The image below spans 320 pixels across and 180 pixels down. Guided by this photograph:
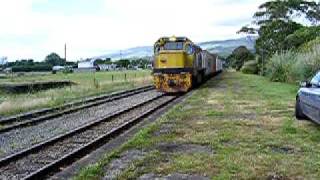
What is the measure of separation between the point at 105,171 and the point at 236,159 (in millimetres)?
2163

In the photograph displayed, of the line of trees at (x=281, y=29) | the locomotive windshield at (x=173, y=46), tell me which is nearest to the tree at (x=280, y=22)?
the line of trees at (x=281, y=29)

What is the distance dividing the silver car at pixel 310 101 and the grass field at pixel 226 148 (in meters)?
0.32

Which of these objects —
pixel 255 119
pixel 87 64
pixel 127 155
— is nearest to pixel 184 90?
pixel 255 119

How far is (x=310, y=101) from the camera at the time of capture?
12242 millimetres

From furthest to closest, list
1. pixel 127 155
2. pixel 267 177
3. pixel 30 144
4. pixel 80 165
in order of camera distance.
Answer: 1. pixel 30 144
2. pixel 127 155
3. pixel 80 165
4. pixel 267 177

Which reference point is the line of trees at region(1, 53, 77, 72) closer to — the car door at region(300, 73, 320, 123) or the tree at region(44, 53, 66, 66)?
the tree at region(44, 53, 66, 66)

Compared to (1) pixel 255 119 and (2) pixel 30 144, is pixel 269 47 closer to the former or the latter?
(1) pixel 255 119

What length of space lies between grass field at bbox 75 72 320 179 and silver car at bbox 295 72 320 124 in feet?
1.06

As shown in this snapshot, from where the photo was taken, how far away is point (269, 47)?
6381 centimetres

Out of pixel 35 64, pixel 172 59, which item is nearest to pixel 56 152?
pixel 172 59

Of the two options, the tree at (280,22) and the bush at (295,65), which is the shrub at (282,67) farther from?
the tree at (280,22)

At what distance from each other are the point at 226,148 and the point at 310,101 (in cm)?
317

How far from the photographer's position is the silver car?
11.6 metres

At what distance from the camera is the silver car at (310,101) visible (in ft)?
38.0
